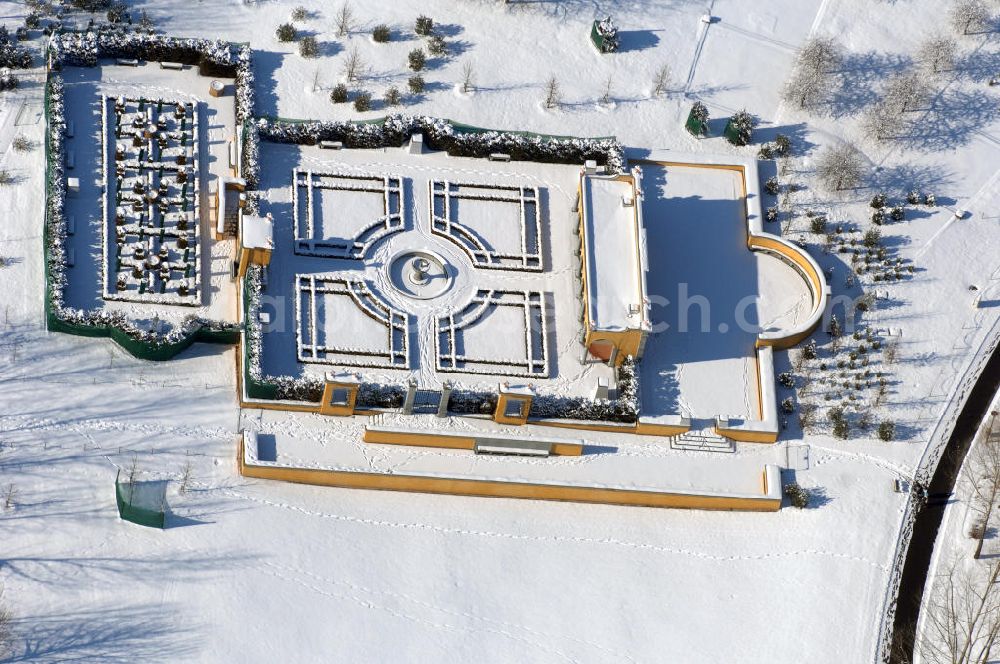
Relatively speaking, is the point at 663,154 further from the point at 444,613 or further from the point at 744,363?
the point at 444,613

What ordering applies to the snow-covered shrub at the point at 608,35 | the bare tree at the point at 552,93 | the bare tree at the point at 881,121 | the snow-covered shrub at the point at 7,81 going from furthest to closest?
1. the bare tree at the point at 881,121
2. the snow-covered shrub at the point at 608,35
3. the bare tree at the point at 552,93
4. the snow-covered shrub at the point at 7,81

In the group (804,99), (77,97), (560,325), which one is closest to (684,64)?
(804,99)

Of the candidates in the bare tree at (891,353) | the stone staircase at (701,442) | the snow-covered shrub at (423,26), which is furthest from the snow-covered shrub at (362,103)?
the bare tree at (891,353)

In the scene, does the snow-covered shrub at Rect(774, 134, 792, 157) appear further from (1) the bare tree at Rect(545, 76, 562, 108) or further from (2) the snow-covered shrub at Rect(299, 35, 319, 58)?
(2) the snow-covered shrub at Rect(299, 35, 319, 58)

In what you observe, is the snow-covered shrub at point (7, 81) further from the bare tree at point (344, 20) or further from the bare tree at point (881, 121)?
the bare tree at point (881, 121)

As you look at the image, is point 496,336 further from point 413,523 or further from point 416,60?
point 416,60

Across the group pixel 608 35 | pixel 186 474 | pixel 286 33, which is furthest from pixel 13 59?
pixel 608 35
